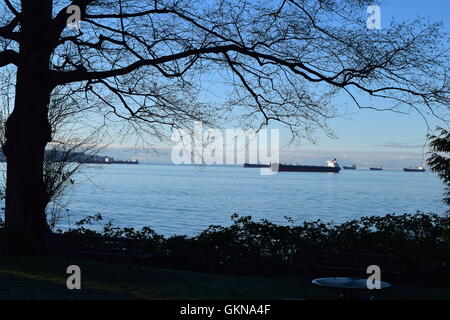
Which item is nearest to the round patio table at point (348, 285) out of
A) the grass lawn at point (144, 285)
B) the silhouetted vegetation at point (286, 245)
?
the grass lawn at point (144, 285)

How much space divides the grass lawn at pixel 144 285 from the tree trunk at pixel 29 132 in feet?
4.35

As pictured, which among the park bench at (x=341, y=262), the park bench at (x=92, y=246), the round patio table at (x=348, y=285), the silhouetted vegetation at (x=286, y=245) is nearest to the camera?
the round patio table at (x=348, y=285)

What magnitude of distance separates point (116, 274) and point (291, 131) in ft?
19.7

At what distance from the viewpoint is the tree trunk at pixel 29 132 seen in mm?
14773

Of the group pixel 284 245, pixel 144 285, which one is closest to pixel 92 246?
pixel 144 285

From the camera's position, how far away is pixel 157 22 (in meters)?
15.4

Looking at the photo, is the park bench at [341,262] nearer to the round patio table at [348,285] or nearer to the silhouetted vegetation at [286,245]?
the silhouetted vegetation at [286,245]

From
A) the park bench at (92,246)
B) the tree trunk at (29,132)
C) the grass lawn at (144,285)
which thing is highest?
the tree trunk at (29,132)

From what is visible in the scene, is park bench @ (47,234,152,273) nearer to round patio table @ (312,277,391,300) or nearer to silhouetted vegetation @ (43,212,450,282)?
silhouetted vegetation @ (43,212,450,282)

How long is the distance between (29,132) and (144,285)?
5.59 m

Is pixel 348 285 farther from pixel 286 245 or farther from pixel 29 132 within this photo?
pixel 29 132

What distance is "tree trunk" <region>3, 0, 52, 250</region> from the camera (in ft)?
48.5

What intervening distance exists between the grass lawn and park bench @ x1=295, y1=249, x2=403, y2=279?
0.48 metres

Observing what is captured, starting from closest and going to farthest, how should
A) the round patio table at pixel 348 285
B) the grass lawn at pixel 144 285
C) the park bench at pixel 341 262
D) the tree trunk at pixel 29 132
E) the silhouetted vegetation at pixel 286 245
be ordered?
the round patio table at pixel 348 285
the grass lawn at pixel 144 285
the park bench at pixel 341 262
the silhouetted vegetation at pixel 286 245
the tree trunk at pixel 29 132
